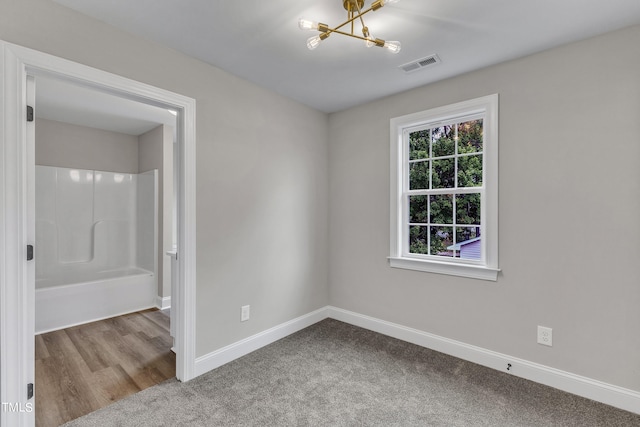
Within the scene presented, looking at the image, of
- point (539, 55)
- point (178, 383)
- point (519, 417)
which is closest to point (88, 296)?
point (178, 383)

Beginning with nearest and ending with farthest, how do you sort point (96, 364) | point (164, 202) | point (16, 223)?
point (16, 223)
point (96, 364)
point (164, 202)

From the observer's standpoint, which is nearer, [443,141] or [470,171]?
[470,171]

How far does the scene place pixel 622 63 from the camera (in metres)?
1.99

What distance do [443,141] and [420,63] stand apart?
0.78m

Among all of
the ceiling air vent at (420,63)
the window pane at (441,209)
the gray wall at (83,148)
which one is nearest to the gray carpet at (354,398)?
the window pane at (441,209)

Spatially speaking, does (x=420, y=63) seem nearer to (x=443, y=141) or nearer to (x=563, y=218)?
(x=443, y=141)

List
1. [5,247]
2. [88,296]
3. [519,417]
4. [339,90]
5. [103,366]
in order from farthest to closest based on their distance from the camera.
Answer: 1. [88,296]
2. [339,90]
3. [103,366]
4. [519,417]
5. [5,247]

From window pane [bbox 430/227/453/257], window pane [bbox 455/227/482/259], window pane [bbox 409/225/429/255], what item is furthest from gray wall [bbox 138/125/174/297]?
window pane [bbox 455/227/482/259]

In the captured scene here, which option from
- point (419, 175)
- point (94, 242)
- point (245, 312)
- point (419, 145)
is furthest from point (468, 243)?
point (94, 242)

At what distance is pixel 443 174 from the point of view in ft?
9.46

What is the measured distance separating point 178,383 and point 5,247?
4.62 feet

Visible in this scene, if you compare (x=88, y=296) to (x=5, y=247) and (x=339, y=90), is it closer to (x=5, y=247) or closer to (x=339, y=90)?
(x=5, y=247)

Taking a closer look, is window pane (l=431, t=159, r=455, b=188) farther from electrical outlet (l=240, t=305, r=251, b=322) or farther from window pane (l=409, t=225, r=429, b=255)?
electrical outlet (l=240, t=305, r=251, b=322)

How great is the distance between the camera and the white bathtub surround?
3.54 m
